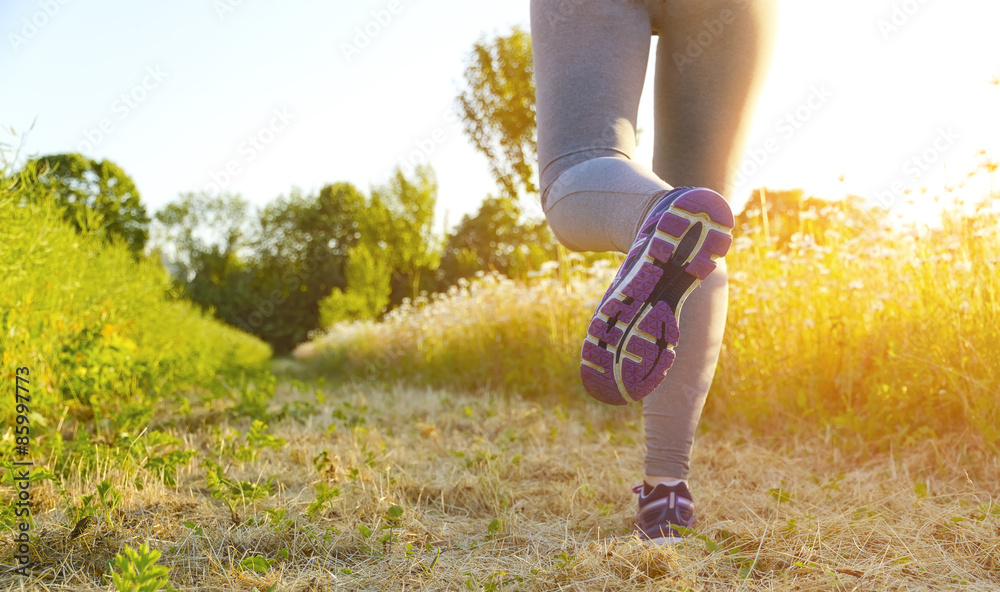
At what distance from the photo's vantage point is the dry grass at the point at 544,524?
1.05 metres

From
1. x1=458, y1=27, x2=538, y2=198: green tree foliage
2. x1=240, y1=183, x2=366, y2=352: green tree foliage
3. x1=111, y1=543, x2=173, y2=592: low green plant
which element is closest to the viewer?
x1=111, y1=543, x2=173, y2=592: low green plant

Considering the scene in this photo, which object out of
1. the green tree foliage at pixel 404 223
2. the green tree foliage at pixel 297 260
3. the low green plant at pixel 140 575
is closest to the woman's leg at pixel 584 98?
the low green plant at pixel 140 575

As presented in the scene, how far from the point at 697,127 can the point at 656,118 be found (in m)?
0.11

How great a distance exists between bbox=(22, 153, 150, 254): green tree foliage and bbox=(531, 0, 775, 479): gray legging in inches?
90.1

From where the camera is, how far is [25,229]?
2.42m

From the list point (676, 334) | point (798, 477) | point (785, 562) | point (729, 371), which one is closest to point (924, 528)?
point (785, 562)

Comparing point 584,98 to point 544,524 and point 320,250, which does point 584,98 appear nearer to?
point 544,524

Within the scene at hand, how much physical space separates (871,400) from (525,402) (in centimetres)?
189

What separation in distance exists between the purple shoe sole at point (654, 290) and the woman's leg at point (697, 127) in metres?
0.32

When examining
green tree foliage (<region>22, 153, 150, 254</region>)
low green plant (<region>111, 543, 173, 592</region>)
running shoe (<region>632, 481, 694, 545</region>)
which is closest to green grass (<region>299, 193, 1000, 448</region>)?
running shoe (<region>632, 481, 694, 545</region>)

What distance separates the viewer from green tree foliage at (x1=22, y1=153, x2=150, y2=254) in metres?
3.21

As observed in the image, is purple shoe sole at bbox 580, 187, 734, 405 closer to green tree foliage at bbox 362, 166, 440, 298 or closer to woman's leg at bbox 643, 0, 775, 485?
woman's leg at bbox 643, 0, 775, 485

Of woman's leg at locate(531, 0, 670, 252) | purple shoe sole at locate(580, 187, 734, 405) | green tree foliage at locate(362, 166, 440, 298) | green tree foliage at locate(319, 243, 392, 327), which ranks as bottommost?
purple shoe sole at locate(580, 187, 734, 405)

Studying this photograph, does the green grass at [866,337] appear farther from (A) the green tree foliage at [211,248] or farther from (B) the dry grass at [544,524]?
(A) the green tree foliage at [211,248]
